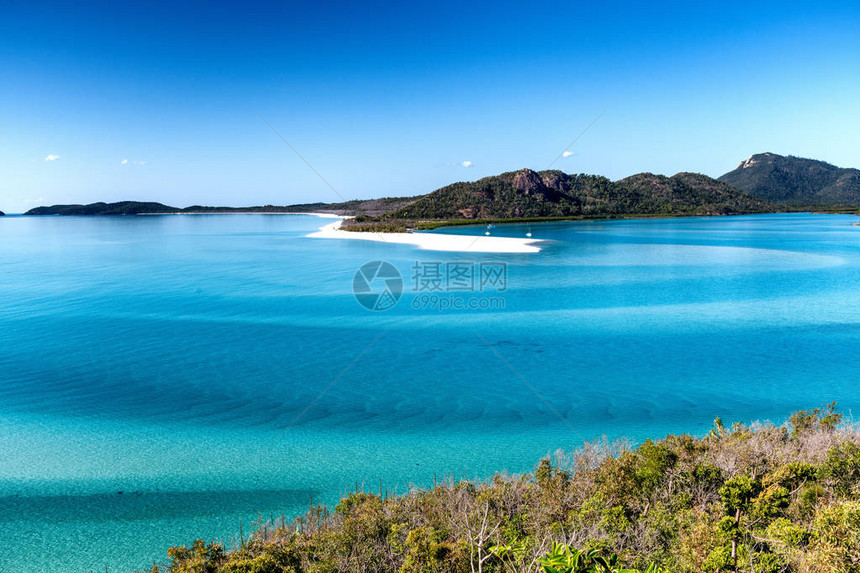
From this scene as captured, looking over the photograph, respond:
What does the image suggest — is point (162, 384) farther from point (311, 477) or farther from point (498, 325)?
point (498, 325)

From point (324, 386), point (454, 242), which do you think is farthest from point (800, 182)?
point (324, 386)

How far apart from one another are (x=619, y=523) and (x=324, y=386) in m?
9.05

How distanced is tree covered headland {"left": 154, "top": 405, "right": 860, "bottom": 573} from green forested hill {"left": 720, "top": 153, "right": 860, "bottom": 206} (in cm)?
19015

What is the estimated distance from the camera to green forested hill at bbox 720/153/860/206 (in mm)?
159500

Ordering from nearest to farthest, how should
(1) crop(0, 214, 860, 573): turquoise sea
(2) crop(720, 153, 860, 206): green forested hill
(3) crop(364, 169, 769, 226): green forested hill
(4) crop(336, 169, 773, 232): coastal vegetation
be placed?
1. (1) crop(0, 214, 860, 573): turquoise sea
2. (4) crop(336, 169, 773, 232): coastal vegetation
3. (3) crop(364, 169, 769, 226): green forested hill
4. (2) crop(720, 153, 860, 206): green forested hill

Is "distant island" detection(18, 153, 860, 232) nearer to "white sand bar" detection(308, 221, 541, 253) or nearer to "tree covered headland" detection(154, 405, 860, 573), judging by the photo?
"white sand bar" detection(308, 221, 541, 253)

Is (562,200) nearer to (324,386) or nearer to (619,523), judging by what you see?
(324,386)

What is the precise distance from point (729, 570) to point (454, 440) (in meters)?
5.81

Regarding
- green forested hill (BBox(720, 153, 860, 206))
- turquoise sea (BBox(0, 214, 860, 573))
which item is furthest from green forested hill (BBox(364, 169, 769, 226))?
turquoise sea (BBox(0, 214, 860, 573))

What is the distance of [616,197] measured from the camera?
130 metres

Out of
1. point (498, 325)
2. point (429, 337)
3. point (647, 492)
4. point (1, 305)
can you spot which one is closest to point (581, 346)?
point (498, 325)

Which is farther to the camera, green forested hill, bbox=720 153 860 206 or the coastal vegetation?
green forested hill, bbox=720 153 860 206

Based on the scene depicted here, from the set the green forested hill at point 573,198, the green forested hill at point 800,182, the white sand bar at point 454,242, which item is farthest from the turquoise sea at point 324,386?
the green forested hill at point 800,182

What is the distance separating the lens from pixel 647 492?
6.12 m
